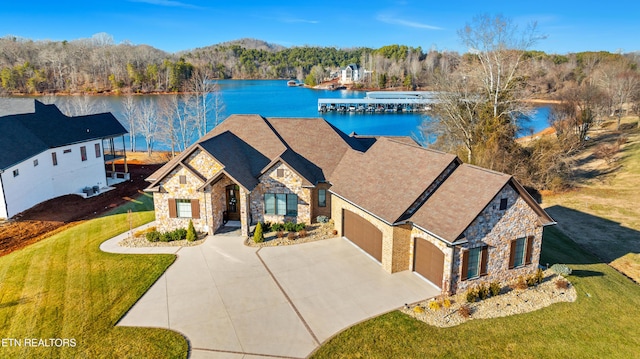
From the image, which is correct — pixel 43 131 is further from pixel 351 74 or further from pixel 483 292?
pixel 351 74

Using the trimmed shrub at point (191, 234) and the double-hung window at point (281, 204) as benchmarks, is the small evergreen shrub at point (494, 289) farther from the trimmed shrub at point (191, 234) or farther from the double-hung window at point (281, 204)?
the trimmed shrub at point (191, 234)

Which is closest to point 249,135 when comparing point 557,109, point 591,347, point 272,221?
point 272,221

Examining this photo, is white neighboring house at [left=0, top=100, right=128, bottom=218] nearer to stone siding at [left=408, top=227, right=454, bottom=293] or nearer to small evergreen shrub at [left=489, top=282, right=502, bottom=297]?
stone siding at [left=408, top=227, right=454, bottom=293]

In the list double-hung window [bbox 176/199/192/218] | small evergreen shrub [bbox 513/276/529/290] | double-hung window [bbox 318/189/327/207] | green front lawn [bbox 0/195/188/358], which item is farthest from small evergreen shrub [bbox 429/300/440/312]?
double-hung window [bbox 176/199/192/218]

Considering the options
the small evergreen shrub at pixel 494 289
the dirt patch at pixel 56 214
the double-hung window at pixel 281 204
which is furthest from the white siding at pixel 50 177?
the small evergreen shrub at pixel 494 289

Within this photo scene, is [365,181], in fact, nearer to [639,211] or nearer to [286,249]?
[286,249]
